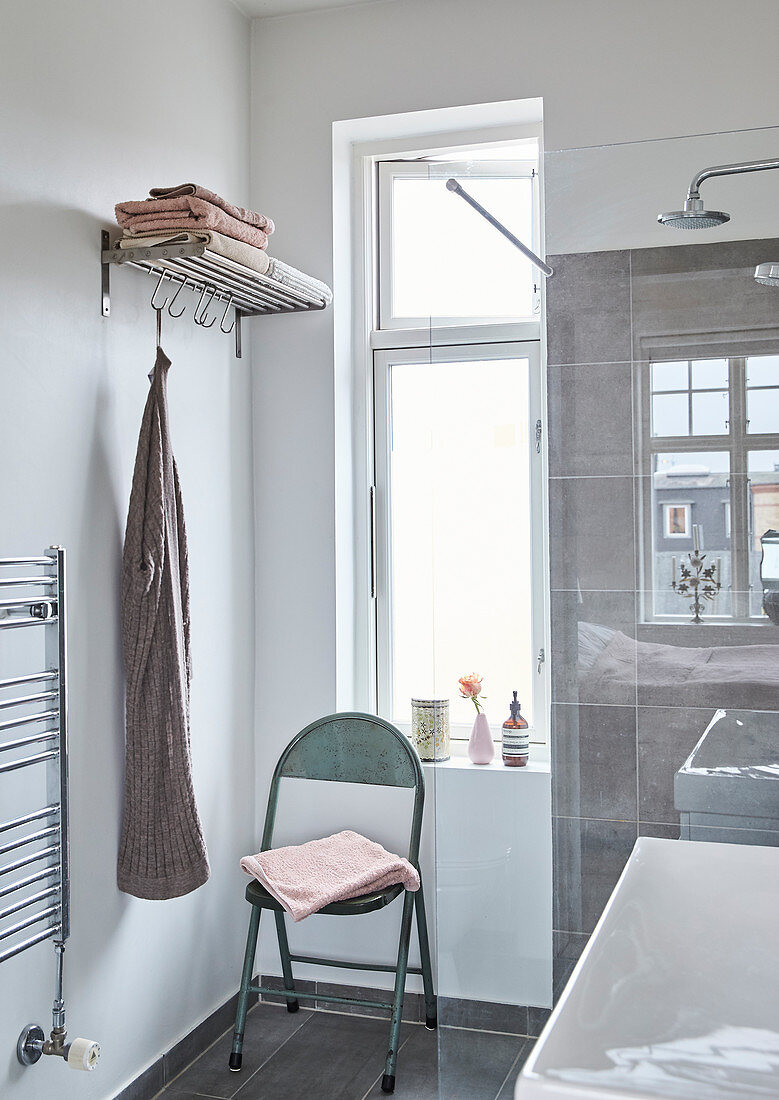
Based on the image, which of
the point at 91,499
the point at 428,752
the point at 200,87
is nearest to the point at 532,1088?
the point at 91,499

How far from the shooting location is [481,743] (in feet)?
8.00

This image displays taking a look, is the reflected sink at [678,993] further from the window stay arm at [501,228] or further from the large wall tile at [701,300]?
the window stay arm at [501,228]

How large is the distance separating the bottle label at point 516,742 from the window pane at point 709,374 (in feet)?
3.19

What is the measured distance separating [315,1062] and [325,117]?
2.44 metres

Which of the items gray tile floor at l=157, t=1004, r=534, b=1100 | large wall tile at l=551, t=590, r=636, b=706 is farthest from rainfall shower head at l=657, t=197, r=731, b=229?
gray tile floor at l=157, t=1004, r=534, b=1100

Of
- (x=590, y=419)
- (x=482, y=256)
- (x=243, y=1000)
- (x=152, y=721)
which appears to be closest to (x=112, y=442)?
(x=152, y=721)

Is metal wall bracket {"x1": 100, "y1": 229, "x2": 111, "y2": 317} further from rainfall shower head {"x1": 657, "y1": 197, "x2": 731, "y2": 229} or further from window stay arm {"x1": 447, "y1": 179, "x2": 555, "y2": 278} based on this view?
rainfall shower head {"x1": 657, "y1": 197, "x2": 731, "y2": 229}

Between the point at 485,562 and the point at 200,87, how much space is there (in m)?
1.47

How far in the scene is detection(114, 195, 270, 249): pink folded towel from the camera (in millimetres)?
1929

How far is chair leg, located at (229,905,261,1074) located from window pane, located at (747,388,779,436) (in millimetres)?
1667

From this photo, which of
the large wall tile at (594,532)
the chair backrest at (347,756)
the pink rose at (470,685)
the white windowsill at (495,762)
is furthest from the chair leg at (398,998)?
the large wall tile at (594,532)

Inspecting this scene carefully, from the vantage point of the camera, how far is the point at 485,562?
76.0 inches

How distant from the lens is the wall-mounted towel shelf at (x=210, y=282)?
6.52 ft

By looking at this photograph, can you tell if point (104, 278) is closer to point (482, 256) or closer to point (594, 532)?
point (482, 256)
